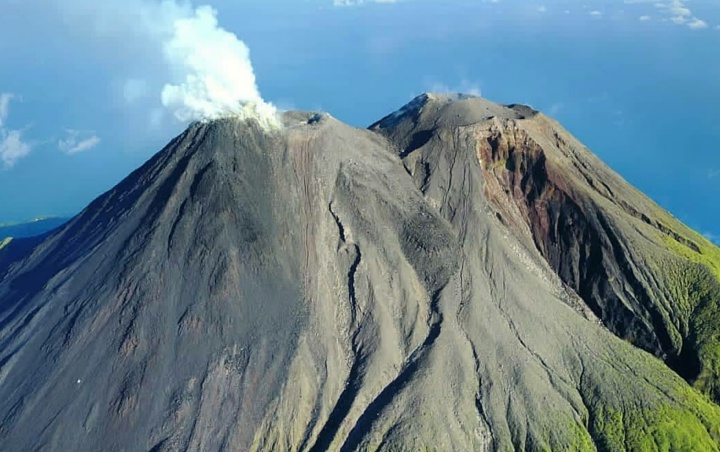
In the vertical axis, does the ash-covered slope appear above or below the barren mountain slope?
below

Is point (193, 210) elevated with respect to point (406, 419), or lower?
elevated

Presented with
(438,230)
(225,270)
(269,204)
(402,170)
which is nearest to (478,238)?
(438,230)

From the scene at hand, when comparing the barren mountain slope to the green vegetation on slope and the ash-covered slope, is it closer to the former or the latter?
the green vegetation on slope

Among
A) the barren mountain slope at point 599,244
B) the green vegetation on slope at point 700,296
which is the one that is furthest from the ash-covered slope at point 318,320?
the green vegetation on slope at point 700,296

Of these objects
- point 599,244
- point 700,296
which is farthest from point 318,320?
point 700,296

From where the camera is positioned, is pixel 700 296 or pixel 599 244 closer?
pixel 700 296

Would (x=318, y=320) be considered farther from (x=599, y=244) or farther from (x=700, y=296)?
(x=700, y=296)

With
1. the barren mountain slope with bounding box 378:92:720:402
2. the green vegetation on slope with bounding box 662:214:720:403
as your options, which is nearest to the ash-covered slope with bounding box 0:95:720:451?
the barren mountain slope with bounding box 378:92:720:402

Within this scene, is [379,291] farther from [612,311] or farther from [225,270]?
[612,311]
